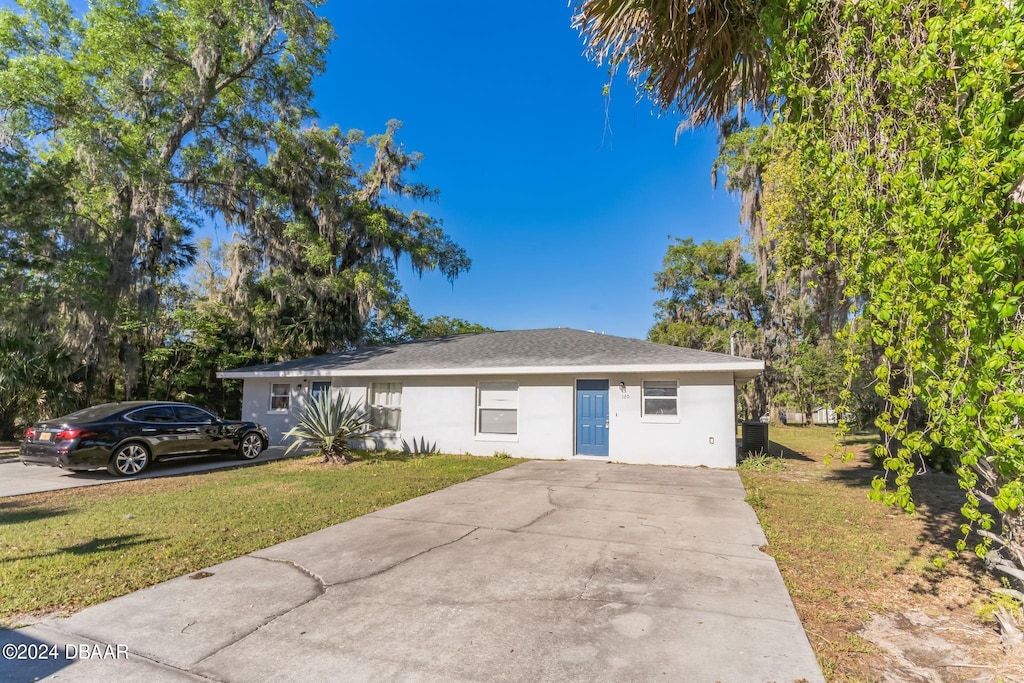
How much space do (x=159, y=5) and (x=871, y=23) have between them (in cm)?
2288

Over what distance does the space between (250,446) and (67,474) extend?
341 cm

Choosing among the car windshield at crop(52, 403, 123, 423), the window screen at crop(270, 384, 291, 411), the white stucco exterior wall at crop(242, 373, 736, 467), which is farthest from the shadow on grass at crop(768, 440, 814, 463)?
the car windshield at crop(52, 403, 123, 423)

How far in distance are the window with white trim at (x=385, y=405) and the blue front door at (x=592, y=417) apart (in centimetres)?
550

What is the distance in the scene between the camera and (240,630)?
3.24 metres

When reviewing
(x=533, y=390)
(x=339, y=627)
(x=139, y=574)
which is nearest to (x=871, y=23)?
(x=339, y=627)

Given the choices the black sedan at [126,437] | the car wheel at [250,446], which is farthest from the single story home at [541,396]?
the black sedan at [126,437]

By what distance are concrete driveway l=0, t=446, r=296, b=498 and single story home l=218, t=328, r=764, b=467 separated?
11.1 feet

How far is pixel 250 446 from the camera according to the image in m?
12.1

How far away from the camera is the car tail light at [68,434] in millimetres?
8656

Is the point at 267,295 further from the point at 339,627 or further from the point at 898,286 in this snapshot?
the point at 898,286

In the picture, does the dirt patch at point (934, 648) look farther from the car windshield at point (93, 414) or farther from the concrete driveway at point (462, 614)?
the car windshield at point (93, 414)

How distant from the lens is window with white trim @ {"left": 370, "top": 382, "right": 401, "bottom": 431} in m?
14.3

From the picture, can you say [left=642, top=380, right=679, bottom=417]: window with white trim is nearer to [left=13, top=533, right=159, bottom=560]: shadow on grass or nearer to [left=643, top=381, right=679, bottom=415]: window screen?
[left=643, top=381, right=679, bottom=415]: window screen

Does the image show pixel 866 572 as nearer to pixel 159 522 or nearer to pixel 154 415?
pixel 159 522
